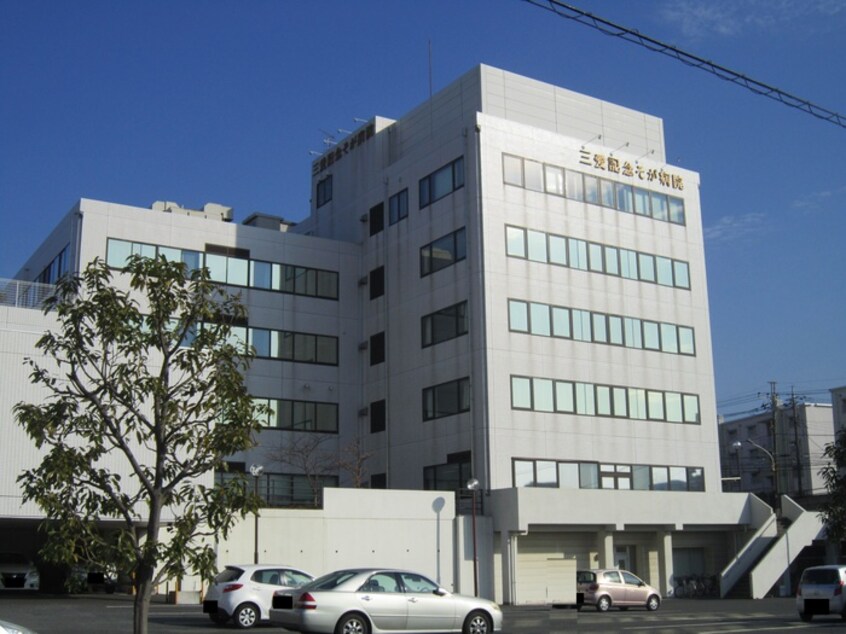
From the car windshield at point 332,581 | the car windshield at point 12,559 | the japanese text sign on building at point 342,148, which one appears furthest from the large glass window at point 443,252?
the car windshield at point 332,581

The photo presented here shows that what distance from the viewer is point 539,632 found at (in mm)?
23062

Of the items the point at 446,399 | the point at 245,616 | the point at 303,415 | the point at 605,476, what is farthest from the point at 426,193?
the point at 245,616

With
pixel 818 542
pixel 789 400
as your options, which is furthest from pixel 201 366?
pixel 789 400

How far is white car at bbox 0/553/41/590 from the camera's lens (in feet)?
117

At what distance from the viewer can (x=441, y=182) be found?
45781 mm

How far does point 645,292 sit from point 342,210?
16.6 m

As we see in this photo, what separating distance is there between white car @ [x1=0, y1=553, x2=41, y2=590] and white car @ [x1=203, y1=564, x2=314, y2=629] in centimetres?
1484

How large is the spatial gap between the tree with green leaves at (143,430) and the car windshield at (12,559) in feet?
87.9

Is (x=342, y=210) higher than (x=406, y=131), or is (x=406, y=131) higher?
(x=406, y=131)

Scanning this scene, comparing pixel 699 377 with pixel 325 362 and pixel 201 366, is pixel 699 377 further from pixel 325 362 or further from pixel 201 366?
pixel 201 366

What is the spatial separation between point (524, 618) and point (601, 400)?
1686 cm

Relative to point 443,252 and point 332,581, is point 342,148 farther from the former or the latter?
point 332,581

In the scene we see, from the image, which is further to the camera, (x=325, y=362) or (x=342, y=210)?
(x=342, y=210)

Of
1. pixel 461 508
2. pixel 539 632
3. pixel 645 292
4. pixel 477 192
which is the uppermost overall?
pixel 477 192
